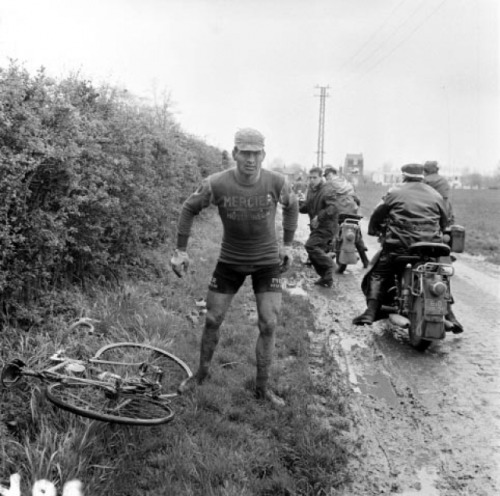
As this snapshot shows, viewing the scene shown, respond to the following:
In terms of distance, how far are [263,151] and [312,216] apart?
599cm

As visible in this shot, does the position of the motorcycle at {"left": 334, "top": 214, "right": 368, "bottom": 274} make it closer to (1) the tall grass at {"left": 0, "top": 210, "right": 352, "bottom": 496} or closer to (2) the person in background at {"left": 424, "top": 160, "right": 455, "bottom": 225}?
(2) the person in background at {"left": 424, "top": 160, "right": 455, "bottom": 225}

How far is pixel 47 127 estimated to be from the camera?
15.8 feet

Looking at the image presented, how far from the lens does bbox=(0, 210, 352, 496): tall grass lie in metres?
3.20

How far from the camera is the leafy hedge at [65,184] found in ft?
13.9

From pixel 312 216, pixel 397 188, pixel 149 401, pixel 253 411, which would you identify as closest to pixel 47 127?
pixel 149 401

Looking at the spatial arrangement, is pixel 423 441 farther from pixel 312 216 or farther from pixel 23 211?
pixel 312 216

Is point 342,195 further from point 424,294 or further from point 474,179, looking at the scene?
point 474,179

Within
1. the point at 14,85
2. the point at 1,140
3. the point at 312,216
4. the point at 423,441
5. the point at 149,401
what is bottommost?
the point at 423,441

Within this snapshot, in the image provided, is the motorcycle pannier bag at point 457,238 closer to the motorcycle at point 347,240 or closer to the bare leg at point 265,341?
the motorcycle at point 347,240

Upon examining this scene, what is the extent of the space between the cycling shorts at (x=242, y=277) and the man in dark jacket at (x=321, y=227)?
4.76 m

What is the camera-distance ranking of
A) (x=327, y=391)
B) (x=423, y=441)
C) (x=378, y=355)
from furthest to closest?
1. (x=378, y=355)
2. (x=327, y=391)
3. (x=423, y=441)

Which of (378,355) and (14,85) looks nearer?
(14,85)

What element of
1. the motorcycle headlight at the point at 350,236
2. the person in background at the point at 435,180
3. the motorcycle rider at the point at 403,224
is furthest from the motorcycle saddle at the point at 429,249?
the person in background at the point at 435,180

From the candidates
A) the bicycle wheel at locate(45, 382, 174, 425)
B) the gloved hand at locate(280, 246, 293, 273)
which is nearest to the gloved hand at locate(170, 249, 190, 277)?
the gloved hand at locate(280, 246, 293, 273)
